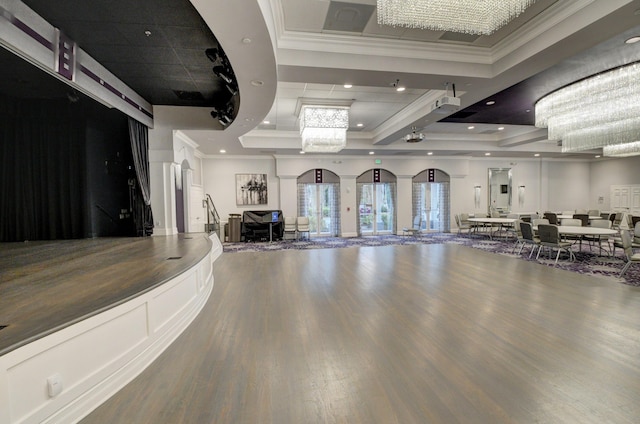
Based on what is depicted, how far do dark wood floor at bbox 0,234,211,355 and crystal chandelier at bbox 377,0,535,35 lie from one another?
3391 millimetres

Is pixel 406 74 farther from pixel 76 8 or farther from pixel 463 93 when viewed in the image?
pixel 76 8

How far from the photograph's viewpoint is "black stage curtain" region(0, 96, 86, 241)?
4699 mm

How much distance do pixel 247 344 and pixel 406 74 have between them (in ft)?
14.3

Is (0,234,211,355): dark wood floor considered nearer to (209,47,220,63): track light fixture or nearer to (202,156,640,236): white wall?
(209,47,220,63): track light fixture

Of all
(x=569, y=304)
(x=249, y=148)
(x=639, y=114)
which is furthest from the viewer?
(x=249, y=148)

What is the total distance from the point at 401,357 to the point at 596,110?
641 centimetres

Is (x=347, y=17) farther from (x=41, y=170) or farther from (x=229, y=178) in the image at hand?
(x=229, y=178)

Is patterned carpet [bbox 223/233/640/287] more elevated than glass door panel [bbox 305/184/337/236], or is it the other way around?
glass door panel [bbox 305/184/337/236]

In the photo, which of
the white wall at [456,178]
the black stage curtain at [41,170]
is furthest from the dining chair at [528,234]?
the black stage curtain at [41,170]

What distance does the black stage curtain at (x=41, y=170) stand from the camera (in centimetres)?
470

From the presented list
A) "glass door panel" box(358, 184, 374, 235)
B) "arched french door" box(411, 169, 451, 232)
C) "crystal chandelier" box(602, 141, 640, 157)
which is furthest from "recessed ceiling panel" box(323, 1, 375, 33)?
"arched french door" box(411, 169, 451, 232)

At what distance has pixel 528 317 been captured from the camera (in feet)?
8.99

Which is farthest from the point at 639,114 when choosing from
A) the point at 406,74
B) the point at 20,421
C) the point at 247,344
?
the point at 20,421

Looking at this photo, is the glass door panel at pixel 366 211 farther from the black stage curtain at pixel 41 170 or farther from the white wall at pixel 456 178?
the black stage curtain at pixel 41 170
